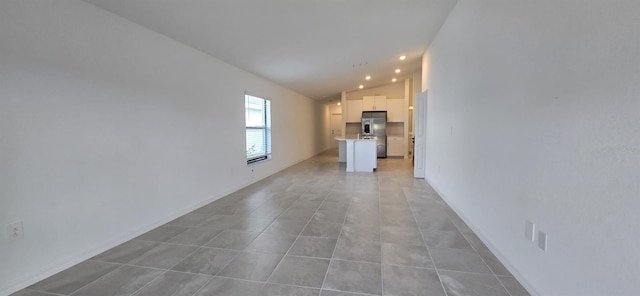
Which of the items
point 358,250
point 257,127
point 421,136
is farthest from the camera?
point 421,136

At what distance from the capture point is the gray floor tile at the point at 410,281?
1.82 m

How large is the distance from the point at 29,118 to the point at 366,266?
2.78 m

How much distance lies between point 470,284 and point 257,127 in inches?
189

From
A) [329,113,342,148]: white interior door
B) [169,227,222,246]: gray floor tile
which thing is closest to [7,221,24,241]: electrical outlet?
[169,227,222,246]: gray floor tile

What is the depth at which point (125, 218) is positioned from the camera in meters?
2.69

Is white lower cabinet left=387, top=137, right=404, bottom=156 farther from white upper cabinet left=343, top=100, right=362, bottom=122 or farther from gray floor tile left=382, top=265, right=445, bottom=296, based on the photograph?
gray floor tile left=382, top=265, right=445, bottom=296

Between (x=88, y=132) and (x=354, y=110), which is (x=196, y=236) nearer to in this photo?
(x=88, y=132)

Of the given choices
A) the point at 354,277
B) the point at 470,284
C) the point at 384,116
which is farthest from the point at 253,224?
the point at 384,116

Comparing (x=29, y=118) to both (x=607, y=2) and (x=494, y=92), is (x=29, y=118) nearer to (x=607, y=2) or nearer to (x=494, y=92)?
(x=607, y=2)

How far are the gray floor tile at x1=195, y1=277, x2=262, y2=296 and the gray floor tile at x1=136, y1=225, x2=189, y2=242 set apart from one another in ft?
3.65

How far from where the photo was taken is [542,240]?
1670 mm

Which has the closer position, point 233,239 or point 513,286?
point 513,286

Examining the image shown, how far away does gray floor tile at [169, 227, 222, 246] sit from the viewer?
2641mm

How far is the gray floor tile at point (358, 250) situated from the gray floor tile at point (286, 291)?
20.6 inches
